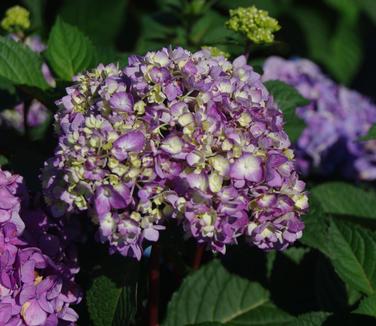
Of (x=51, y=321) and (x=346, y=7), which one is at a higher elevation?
(x=51, y=321)

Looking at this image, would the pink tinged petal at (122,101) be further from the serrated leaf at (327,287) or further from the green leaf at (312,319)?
the serrated leaf at (327,287)

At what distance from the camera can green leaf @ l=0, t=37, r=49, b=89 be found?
4.99 feet

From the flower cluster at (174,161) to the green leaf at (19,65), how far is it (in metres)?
0.33

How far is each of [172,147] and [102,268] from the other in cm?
33

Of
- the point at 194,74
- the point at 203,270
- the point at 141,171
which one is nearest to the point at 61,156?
the point at 141,171

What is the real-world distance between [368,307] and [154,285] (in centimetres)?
37

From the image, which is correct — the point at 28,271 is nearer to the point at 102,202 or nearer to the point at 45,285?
the point at 45,285

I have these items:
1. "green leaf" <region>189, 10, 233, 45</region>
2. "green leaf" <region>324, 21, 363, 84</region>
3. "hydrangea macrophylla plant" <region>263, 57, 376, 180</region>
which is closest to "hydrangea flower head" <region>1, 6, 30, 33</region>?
"green leaf" <region>189, 10, 233, 45</region>

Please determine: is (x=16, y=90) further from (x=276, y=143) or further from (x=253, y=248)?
(x=276, y=143)

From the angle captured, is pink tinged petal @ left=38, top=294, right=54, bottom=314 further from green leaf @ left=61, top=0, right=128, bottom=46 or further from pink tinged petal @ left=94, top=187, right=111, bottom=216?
green leaf @ left=61, top=0, right=128, bottom=46

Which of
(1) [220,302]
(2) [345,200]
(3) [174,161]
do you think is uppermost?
(3) [174,161]

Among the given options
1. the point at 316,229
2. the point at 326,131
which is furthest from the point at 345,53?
the point at 316,229

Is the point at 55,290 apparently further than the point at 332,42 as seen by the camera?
No

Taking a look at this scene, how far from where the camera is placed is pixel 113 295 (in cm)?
131
